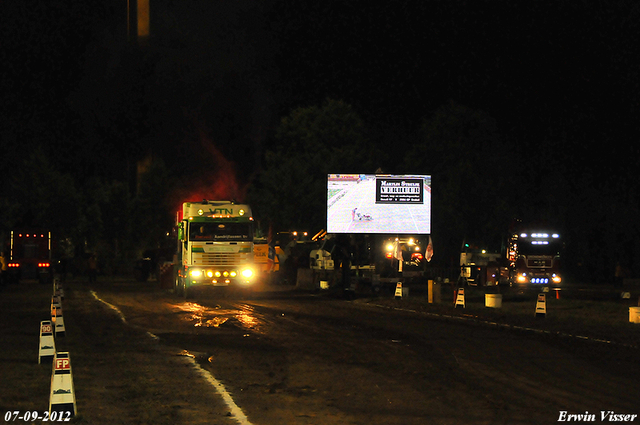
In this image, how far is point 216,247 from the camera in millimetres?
35281

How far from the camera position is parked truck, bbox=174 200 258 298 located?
115 ft

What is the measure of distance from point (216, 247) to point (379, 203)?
7.68 metres

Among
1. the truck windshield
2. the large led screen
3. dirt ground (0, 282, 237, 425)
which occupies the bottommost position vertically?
dirt ground (0, 282, 237, 425)

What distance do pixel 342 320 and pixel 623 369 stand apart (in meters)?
10.7

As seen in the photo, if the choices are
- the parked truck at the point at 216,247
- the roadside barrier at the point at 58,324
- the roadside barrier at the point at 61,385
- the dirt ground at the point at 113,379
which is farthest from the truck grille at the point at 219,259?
the roadside barrier at the point at 61,385

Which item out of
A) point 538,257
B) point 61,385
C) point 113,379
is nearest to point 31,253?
Answer: point 538,257

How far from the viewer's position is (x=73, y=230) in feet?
258

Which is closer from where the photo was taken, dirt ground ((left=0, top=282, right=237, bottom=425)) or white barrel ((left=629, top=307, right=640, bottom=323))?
dirt ground ((left=0, top=282, right=237, bottom=425))

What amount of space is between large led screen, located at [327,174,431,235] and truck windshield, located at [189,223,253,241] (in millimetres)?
4402

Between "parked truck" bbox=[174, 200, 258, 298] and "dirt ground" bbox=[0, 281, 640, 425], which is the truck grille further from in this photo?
"dirt ground" bbox=[0, 281, 640, 425]

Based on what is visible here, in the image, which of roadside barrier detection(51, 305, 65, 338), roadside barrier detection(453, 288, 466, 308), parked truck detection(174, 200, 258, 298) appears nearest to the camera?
roadside barrier detection(51, 305, 65, 338)

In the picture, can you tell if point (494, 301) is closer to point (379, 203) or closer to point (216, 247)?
point (379, 203)

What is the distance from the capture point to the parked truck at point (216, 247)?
115 ft

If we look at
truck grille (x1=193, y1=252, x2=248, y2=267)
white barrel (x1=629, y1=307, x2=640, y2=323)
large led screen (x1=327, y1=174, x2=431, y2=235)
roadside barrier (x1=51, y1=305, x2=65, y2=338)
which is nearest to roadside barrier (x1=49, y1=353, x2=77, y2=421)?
roadside barrier (x1=51, y1=305, x2=65, y2=338)
